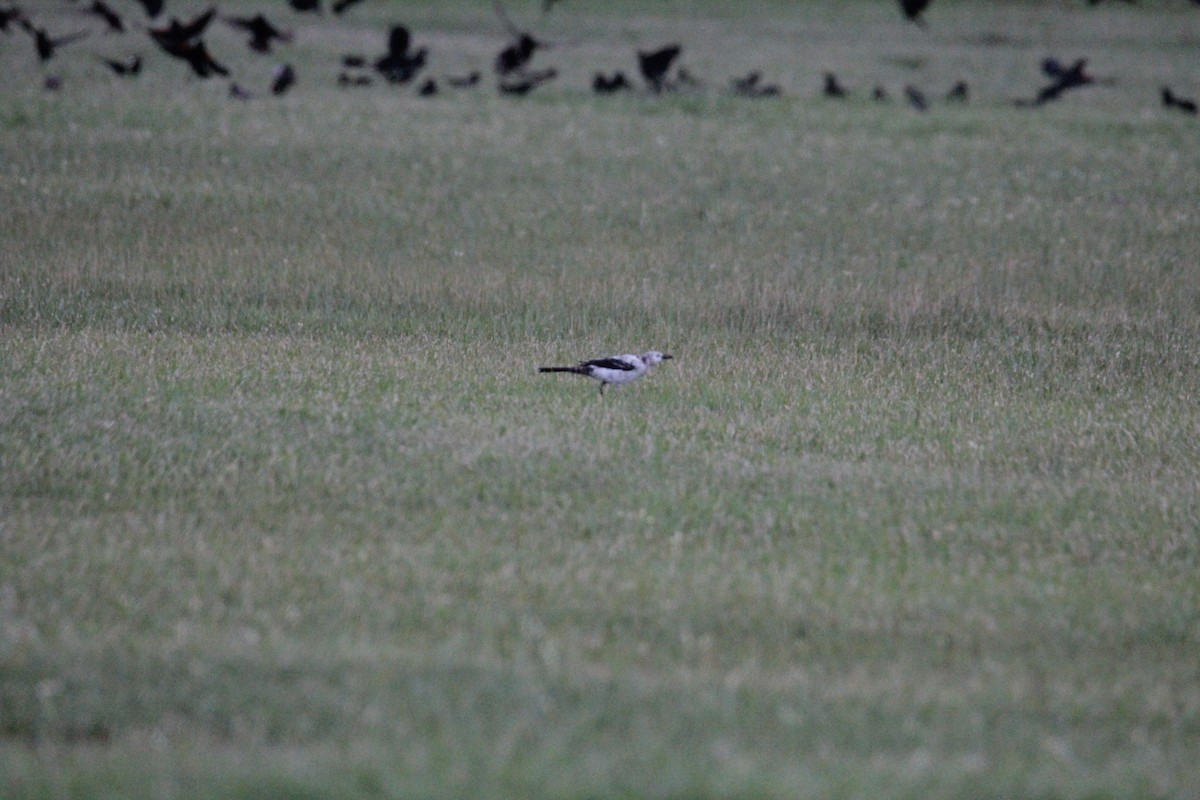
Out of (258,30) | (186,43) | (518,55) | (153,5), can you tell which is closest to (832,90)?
(518,55)

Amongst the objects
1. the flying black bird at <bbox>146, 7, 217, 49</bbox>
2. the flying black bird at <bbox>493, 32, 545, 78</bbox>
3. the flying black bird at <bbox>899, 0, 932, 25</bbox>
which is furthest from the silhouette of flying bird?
the flying black bird at <bbox>899, 0, 932, 25</bbox>

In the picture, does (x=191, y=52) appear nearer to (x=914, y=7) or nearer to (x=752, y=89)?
(x=914, y=7)

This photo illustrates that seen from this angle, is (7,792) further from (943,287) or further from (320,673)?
(943,287)

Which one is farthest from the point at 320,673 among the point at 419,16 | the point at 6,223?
the point at 419,16

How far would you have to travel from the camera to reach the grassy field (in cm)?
574

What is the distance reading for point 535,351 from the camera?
43.2ft

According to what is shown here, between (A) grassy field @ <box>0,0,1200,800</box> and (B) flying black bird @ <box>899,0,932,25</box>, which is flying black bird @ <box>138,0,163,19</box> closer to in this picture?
(A) grassy field @ <box>0,0,1200,800</box>

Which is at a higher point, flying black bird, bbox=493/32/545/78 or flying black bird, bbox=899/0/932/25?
flying black bird, bbox=899/0/932/25

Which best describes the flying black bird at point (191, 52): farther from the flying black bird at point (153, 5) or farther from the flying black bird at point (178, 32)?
the flying black bird at point (153, 5)

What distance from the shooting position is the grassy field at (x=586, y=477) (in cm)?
574

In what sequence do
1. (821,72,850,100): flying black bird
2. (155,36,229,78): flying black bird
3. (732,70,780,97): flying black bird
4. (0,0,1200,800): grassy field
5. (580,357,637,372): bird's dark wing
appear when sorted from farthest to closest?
(821,72,850,100): flying black bird → (732,70,780,97): flying black bird → (580,357,637,372): bird's dark wing → (155,36,229,78): flying black bird → (0,0,1200,800): grassy field

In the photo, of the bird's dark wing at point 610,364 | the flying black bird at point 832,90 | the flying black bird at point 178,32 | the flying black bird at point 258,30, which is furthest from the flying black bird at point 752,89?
the flying black bird at point 178,32

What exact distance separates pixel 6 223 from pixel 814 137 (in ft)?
47.7

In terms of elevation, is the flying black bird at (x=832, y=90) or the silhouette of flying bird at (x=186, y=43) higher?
the silhouette of flying bird at (x=186, y=43)
